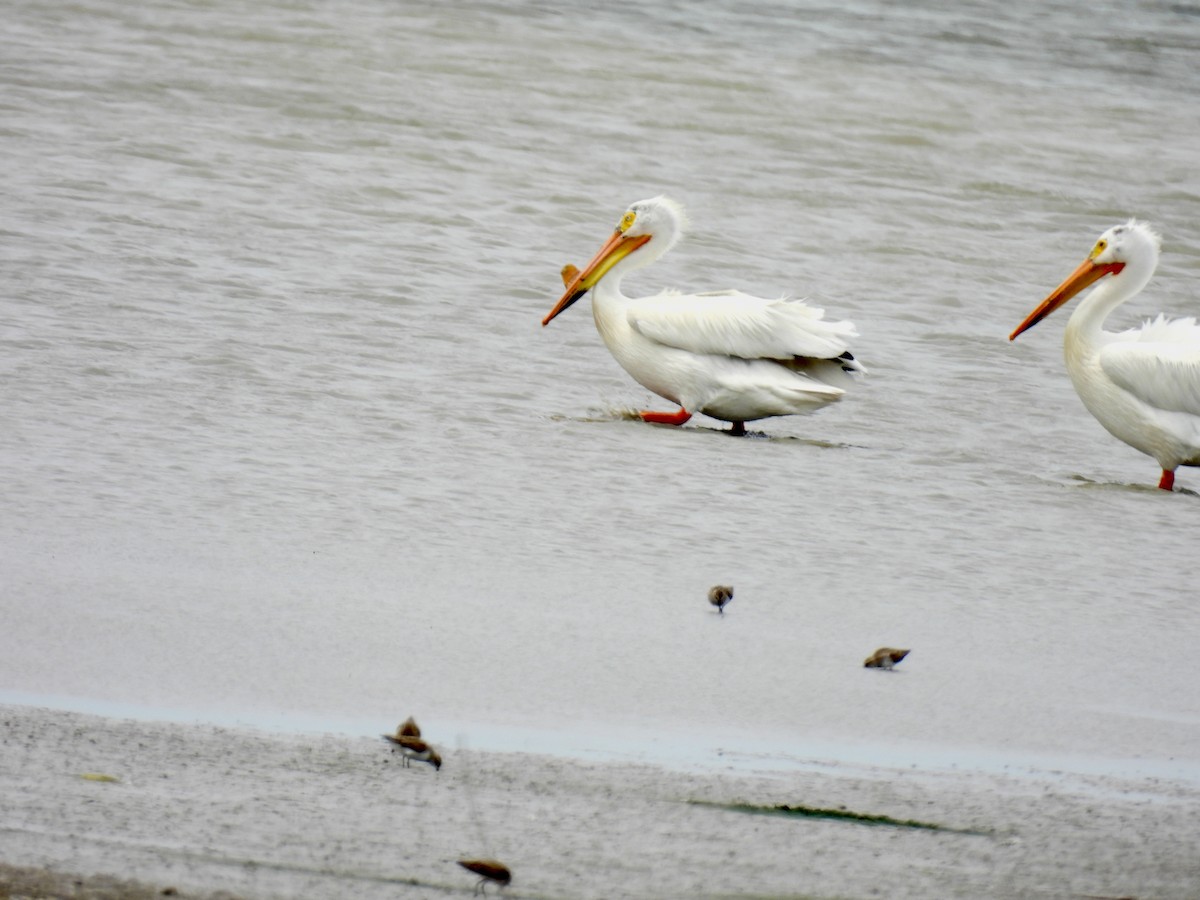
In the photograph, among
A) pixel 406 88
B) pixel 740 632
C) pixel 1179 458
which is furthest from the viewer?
pixel 406 88

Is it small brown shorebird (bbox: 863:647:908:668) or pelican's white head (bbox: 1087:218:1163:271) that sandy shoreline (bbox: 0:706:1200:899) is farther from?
pelican's white head (bbox: 1087:218:1163:271)

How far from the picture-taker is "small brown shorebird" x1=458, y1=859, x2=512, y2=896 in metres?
2.55

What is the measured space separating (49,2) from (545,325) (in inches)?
265

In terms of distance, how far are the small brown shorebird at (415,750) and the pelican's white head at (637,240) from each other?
377cm

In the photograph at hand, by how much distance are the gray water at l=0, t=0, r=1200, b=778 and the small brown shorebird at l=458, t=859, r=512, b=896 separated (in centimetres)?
65

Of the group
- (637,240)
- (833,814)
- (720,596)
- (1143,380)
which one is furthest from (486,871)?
(637,240)

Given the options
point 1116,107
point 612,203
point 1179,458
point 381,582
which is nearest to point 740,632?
A: point 381,582

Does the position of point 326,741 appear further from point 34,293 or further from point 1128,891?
point 34,293

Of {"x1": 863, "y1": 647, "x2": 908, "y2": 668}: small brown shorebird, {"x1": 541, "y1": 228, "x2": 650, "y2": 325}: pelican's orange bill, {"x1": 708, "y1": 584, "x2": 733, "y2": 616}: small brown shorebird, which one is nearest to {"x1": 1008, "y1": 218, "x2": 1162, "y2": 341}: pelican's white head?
{"x1": 541, "y1": 228, "x2": 650, "y2": 325}: pelican's orange bill

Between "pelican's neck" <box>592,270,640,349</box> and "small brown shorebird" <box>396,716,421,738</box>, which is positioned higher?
"small brown shorebird" <box>396,716,421,738</box>

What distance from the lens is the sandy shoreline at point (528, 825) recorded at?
2580mm

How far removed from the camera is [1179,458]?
591 cm

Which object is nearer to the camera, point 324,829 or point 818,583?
point 324,829

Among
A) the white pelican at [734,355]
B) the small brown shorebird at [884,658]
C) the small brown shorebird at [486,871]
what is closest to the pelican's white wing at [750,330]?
the white pelican at [734,355]
